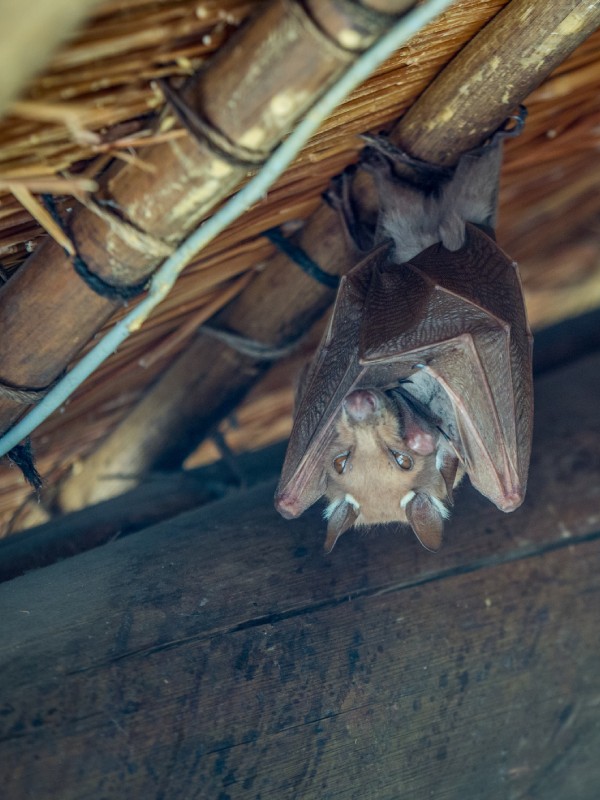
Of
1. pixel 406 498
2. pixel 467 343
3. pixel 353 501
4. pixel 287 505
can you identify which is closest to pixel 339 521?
pixel 287 505

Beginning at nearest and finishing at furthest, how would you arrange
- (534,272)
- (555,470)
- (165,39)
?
(165,39), (555,470), (534,272)

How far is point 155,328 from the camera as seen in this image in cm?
279

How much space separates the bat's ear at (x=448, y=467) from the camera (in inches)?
112

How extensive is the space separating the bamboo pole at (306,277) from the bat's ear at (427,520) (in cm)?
81

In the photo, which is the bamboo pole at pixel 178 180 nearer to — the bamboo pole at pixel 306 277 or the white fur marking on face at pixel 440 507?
the bamboo pole at pixel 306 277

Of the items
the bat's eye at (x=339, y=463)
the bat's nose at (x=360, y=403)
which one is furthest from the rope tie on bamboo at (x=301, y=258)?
the bat's eye at (x=339, y=463)

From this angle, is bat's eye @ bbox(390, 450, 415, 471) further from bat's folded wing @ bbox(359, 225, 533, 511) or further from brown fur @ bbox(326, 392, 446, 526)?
bat's folded wing @ bbox(359, 225, 533, 511)

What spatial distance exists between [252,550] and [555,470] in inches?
41.5

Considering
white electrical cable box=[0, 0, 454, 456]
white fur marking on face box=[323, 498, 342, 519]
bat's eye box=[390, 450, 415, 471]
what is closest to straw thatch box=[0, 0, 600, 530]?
white electrical cable box=[0, 0, 454, 456]

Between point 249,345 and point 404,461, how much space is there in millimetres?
789

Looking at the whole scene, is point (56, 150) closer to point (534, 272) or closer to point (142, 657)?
point (142, 657)

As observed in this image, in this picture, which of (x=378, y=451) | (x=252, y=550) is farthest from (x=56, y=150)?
(x=378, y=451)

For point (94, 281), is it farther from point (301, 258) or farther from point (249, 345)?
point (249, 345)

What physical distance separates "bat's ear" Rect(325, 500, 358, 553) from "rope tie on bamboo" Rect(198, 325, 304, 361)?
0.68m
